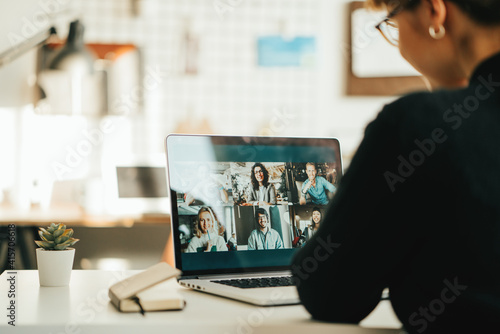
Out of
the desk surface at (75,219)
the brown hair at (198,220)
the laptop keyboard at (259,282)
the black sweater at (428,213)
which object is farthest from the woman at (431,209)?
the desk surface at (75,219)

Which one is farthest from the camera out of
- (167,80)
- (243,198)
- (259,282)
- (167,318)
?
(167,80)

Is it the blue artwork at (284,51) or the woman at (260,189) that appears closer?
the woman at (260,189)

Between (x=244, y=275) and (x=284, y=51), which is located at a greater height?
(x=284, y=51)

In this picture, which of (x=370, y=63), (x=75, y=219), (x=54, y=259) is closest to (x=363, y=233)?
(x=54, y=259)

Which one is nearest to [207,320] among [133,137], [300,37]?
[133,137]

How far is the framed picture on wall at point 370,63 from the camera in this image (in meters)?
2.99

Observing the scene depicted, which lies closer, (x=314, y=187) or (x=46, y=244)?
(x=46, y=244)

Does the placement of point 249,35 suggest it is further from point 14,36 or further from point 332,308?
point 332,308

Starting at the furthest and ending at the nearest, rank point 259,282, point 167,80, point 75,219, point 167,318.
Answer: point 167,80
point 75,219
point 259,282
point 167,318

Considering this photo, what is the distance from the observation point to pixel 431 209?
1.91 feet

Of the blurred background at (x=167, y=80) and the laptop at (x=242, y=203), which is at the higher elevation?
the blurred background at (x=167, y=80)

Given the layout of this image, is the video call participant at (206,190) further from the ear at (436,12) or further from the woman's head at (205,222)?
the ear at (436,12)

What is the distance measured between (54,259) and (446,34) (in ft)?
2.31

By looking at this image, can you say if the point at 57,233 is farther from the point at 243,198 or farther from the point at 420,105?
the point at 420,105
